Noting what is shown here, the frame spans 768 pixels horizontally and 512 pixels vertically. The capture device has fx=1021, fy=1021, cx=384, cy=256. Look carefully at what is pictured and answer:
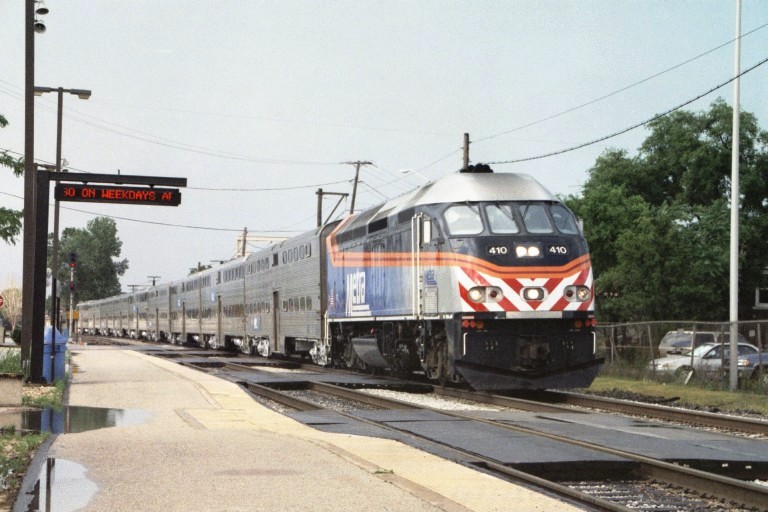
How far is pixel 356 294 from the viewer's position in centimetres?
2470

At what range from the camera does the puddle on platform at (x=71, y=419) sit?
13430 mm

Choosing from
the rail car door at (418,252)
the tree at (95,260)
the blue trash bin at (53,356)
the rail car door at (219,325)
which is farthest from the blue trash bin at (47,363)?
the tree at (95,260)

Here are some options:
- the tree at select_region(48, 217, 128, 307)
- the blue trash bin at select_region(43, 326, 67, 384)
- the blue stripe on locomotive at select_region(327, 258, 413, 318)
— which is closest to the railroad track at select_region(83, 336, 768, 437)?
the blue stripe on locomotive at select_region(327, 258, 413, 318)

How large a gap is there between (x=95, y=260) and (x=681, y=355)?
131559mm

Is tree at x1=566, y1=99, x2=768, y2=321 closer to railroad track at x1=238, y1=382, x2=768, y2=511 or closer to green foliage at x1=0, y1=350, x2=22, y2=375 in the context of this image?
green foliage at x1=0, y1=350, x2=22, y2=375

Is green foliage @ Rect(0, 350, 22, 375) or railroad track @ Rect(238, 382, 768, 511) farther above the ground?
green foliage @ Rect(0, 350, 22, 375)

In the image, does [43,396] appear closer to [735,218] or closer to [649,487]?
[649,487]

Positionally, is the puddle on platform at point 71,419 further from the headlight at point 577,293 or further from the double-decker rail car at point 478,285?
the headlight at point 577,293

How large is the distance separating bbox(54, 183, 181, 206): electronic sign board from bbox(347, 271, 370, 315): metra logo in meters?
4.81

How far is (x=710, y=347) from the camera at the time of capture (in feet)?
81.1

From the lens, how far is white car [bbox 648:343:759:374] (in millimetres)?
23391

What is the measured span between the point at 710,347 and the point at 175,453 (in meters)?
17.3

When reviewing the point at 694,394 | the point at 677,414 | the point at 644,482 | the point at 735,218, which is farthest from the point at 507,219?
the point at 644,482

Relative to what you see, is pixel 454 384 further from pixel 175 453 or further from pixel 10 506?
pixel 10 506
